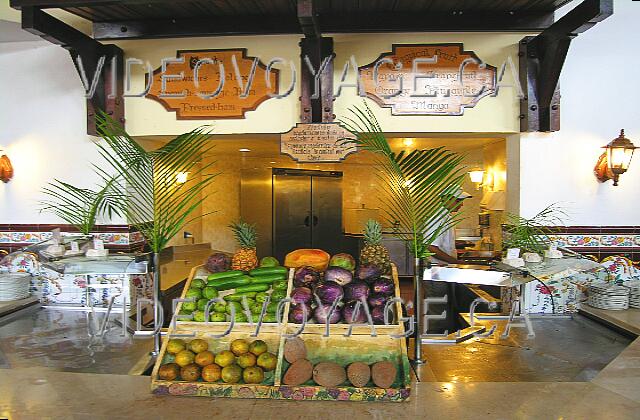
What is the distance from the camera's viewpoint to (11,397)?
9.36 ft

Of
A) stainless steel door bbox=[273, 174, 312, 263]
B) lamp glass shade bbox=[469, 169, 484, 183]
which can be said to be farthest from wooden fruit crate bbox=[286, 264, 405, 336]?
stainless steel door bbox=[273, 174, 312, 263]

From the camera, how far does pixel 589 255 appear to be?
4586 millimetres

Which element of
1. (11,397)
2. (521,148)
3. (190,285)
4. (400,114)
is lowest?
(11,397)

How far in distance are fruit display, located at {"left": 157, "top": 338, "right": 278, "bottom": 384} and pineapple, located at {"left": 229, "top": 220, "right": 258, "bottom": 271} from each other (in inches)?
22.5

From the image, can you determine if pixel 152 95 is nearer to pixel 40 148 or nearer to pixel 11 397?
pixel 40 148

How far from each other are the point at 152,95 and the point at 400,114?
226 cm

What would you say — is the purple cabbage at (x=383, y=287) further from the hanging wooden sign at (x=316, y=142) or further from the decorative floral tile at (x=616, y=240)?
the decorative floral tile at (x=616, y=240)

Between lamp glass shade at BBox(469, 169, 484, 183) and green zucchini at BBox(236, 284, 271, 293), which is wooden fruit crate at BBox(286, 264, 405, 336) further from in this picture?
lamp glass shade at BBox(469, 169, 484, 183)

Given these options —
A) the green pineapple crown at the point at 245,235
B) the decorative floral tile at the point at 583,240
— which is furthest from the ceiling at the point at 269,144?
the green pineapple crown at the point at 245,235

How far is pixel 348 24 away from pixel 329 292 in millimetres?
2389

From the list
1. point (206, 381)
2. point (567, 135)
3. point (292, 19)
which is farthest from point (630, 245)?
point (206, 381)

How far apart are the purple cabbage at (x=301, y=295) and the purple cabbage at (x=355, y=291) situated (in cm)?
23

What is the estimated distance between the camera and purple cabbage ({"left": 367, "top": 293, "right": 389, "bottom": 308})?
310 centimetres

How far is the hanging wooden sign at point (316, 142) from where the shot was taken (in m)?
4.45
